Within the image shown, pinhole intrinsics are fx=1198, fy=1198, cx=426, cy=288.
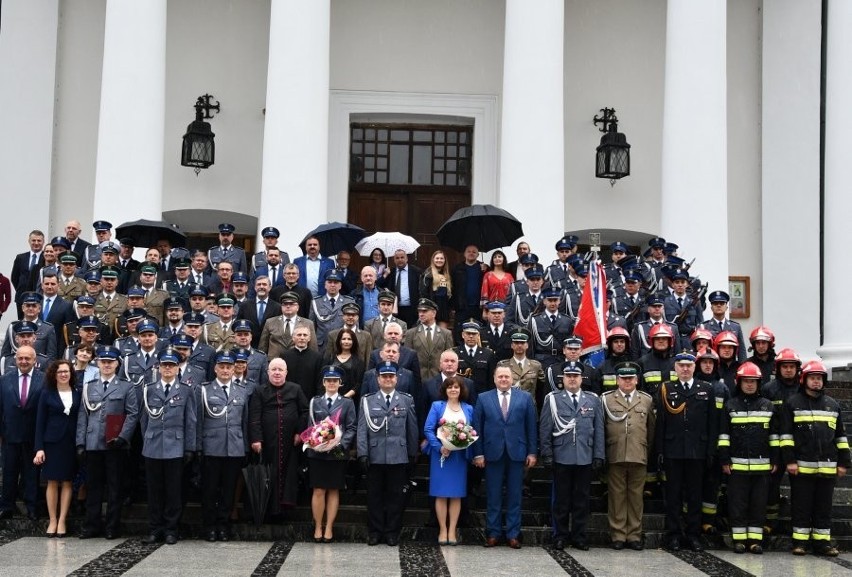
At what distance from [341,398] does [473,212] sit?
4.83 metres

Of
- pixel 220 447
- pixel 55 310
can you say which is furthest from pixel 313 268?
pixel 220 447

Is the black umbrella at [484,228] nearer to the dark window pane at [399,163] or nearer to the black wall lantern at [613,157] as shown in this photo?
the black wall lantern at [613,157]

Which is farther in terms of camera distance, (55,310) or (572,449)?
(55,310)

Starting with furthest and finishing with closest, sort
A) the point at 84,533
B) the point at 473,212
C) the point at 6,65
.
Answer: the point at 6,65, the point at 473,212, the point at 84,533

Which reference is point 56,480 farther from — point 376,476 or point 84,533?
point 376,476

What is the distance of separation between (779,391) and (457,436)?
3567mm

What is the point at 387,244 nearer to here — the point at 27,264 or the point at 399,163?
the point at 27,264

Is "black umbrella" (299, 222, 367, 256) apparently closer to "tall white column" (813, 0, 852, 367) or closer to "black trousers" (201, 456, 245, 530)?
"black trousers" (201, 456, 245, 530)

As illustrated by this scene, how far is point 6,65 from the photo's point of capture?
20.8 m

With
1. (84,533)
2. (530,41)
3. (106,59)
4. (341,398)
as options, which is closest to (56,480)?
(84,533)

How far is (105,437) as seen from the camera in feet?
40.0

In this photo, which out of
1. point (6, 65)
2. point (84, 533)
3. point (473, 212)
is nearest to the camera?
point (84, 533)

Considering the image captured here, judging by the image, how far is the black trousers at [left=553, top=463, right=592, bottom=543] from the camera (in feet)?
39.7

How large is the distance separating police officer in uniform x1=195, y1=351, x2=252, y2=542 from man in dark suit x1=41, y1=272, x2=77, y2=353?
119 inches
